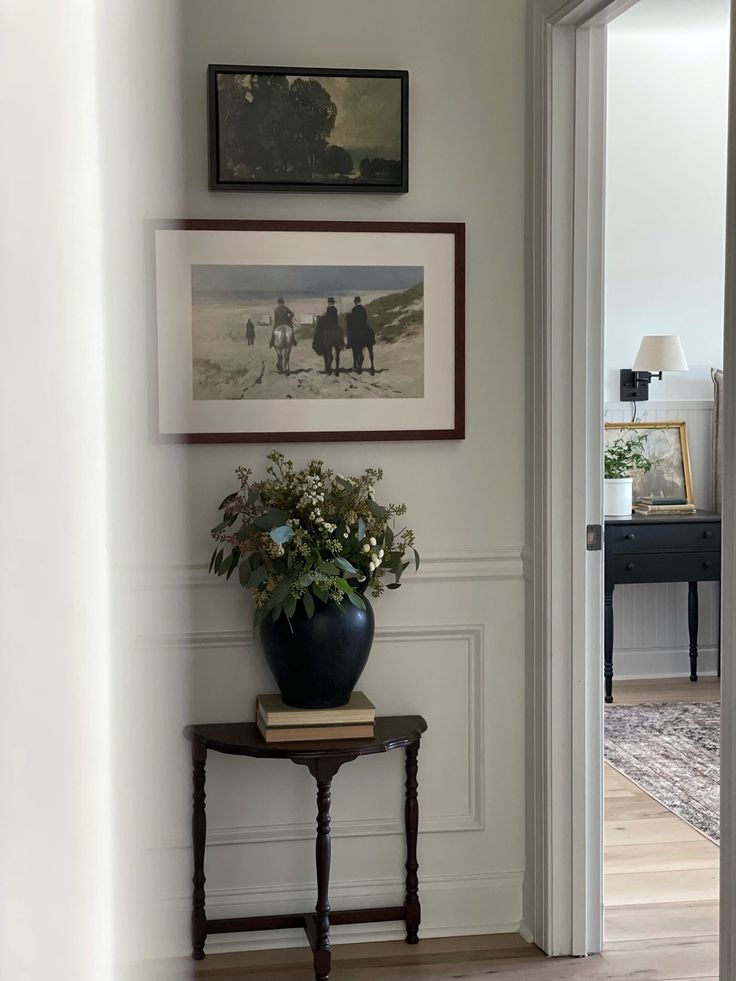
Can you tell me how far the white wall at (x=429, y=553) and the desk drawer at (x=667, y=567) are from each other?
2111 millimetres

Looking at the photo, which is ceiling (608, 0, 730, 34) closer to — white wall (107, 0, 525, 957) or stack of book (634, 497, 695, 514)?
stack of book (634, 497, 695, 514)

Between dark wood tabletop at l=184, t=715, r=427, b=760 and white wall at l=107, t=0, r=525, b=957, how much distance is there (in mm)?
104

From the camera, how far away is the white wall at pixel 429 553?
98.7 inches

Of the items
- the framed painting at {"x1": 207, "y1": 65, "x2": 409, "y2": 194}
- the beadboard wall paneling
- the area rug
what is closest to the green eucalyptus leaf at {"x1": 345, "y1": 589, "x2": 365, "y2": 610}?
the framed painting at {"x1": 207, "y1": 65, "x2": 409, "y2": 194}

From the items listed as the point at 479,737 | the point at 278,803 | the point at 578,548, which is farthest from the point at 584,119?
the point at 278,803

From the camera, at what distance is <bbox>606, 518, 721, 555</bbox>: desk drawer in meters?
4.63

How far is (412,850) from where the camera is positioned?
8.41 ft

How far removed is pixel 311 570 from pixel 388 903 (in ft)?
3.08

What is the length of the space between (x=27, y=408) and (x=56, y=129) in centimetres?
7

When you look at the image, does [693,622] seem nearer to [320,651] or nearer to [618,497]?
[618,497]

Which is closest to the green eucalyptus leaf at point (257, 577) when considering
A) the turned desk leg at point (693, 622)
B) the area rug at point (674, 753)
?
the area rug at point (674, 753)

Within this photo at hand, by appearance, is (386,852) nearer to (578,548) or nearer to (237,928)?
(237,928)

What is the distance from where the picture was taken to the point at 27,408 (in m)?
0.21

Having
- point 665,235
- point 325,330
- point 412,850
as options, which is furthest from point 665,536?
point 325,330
